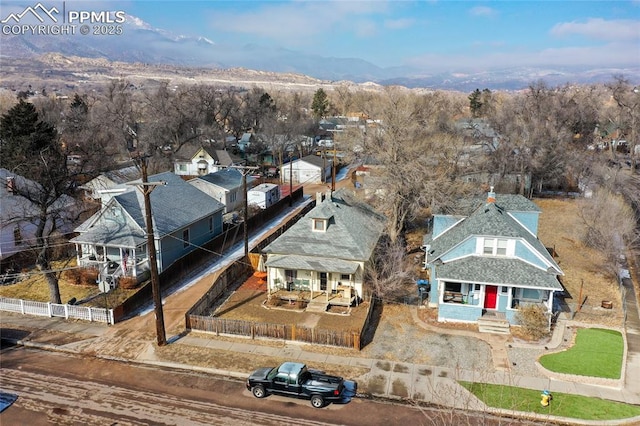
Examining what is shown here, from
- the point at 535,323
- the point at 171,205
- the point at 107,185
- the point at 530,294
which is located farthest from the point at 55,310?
the point at 530,294

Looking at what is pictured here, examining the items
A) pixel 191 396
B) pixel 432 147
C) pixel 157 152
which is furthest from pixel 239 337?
pixel 157 152

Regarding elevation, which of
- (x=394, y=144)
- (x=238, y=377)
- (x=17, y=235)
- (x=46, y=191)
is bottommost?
(x=238, y=377)

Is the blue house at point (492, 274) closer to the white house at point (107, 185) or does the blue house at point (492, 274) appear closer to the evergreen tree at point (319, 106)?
the white house at point (107, 185)

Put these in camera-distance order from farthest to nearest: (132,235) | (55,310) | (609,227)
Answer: (609,227) → (132,235) → (55,310)

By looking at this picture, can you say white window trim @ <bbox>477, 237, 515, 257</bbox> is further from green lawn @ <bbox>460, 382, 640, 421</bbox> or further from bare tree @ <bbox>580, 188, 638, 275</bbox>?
bare tree @ <bbox>580, 188, 638, 275</bbox>

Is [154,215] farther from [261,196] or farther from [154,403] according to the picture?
[261,196]

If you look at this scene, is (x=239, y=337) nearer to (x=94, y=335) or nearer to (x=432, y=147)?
(x=94, y=335)

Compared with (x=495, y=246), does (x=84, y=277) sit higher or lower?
lower
